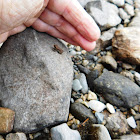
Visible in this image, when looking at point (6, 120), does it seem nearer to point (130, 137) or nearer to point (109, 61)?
point (130, 137)

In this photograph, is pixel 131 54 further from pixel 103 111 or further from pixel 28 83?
pixel 28 83

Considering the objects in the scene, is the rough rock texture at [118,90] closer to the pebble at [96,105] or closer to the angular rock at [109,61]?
the pebble at [96,105]

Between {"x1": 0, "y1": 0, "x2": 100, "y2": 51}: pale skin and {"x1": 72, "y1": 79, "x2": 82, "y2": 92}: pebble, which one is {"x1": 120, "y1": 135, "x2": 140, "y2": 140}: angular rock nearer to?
{"x1": 72, "y1": 79, "x2": 82, "y2": 92}: pebble

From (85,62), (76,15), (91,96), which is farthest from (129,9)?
(91,96)

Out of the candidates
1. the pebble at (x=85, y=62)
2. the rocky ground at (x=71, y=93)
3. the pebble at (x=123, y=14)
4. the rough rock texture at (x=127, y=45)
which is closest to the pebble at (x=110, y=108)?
the rocky ground at (x=71, y=93)

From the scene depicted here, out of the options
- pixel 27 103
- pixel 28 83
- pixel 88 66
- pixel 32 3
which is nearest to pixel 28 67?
pixel 28 83

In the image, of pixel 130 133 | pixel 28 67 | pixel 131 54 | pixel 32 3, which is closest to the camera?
pixel 32 3
